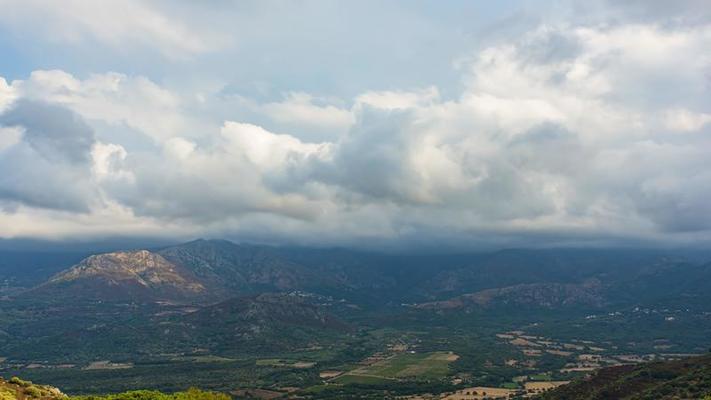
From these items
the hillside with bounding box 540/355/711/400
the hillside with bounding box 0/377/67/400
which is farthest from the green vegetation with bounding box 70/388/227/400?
the hillside with bounding box 540/355/711/400

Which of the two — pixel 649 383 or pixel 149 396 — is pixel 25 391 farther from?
pixel 649 383

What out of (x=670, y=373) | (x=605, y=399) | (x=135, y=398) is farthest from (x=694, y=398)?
(x=135, y=398)

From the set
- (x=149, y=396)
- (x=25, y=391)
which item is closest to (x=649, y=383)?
(x=149, y=396)

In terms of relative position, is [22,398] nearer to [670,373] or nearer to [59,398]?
[59,398]

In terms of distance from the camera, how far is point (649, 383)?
167750mm

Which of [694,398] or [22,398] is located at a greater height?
A: [22,398]

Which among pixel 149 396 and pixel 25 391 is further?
pixel 149 396

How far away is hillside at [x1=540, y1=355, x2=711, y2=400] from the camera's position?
452ft

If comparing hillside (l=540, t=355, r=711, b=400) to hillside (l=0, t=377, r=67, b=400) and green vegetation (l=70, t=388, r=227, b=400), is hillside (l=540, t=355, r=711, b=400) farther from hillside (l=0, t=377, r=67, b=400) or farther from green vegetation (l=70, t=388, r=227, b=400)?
hillside (l=0, t=377, r=67, b=400)

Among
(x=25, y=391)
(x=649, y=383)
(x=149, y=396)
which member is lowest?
(x=649, y=383)

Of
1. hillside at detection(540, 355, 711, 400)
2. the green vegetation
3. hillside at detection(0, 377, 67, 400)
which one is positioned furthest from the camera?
hillside at detection(540, 355, 711, 400)

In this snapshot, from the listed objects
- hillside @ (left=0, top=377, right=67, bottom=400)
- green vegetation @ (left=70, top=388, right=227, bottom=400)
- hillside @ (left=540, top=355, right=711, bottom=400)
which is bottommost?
hillside @ (left=540, top=355, right=711, bottom=400)

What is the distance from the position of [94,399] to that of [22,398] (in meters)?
15.4

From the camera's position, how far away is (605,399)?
159 metres
